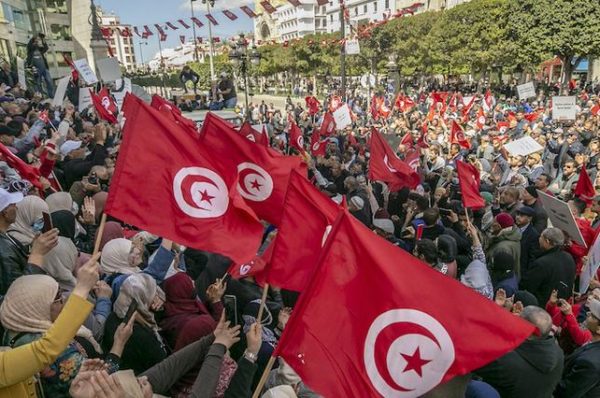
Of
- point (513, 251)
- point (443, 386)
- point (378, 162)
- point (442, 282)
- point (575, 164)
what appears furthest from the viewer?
point (575, 164)

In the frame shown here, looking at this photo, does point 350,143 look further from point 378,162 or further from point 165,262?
point 165,262

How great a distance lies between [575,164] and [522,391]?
708cm

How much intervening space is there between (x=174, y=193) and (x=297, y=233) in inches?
40.3

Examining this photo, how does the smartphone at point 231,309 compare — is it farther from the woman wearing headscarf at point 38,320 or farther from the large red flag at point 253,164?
the large red flag at point 253,164

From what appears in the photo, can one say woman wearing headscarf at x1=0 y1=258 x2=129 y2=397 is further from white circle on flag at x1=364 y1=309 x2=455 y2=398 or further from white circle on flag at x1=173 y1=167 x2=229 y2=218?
white circle on flag at x1=364 y1=309 x2=455 y2=398

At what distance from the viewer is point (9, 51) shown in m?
31.3

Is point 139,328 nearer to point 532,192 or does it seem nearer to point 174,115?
point 174,115

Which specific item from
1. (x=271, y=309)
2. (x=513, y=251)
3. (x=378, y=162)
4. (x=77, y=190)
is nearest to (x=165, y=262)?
(x=271, y=309)

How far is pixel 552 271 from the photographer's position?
15.5 feet

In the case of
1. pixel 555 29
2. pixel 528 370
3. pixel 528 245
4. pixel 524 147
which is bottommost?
pixel 528 245

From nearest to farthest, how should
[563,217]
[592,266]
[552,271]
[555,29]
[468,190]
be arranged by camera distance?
[592,266], [552,271], [563,217], [468,190], [555,29]

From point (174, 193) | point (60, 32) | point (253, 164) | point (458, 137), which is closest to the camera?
point (174, 193)

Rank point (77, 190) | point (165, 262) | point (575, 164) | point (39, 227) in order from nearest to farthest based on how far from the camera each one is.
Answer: point (165, 262)
point (39, 227)
point (77, 190)
point (575, 164)

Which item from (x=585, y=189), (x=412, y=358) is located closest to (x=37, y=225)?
(x=412, y=358)
